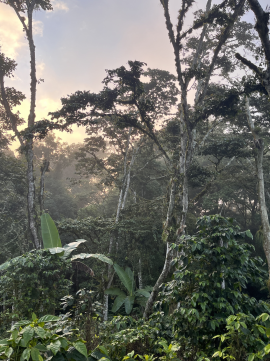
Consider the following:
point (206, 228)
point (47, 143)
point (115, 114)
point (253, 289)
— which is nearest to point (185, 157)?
point (115, 114)

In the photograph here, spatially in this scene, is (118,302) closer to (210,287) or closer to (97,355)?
(210,287)

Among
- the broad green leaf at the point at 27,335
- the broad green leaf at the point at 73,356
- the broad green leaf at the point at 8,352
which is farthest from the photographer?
the broad green leaf at the point at 73,356

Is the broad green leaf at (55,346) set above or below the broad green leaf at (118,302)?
above

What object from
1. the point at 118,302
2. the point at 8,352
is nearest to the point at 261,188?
the point at 118,302

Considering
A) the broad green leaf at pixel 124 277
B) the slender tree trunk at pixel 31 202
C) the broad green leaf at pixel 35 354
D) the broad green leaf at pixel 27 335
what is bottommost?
the broad green leaf at pixel 124 277

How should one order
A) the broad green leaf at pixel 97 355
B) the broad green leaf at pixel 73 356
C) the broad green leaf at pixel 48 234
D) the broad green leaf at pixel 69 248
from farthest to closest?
the broad green leaf at pixel 48 234
the broad green leaf at pixel 69 248
the broad green leaf at pixel 97 355
the broad green leaf at pixel 73 356

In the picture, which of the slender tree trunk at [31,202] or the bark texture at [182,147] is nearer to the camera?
the bark texture at [182,147]

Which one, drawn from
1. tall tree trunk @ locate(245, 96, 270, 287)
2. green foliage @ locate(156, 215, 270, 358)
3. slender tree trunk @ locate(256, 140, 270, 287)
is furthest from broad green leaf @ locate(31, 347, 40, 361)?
tall tree trunk @ locate(245, 96, 270, 287)

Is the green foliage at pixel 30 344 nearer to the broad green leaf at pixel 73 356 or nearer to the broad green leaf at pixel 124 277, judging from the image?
the broad green leaf at pixel 73 356

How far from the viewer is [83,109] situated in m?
7.85

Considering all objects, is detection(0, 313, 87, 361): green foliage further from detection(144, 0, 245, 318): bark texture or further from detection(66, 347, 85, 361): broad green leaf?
detection(144, 0, 245, 318): bark texture

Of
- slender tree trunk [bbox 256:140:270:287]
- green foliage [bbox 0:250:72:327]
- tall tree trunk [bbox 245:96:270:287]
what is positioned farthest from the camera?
tall tree trunk [bbox 245:96:270:287]

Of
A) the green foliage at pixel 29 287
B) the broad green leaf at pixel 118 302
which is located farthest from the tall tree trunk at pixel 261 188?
the green foliage at pixel 29 287

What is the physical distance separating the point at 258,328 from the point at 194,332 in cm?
91
